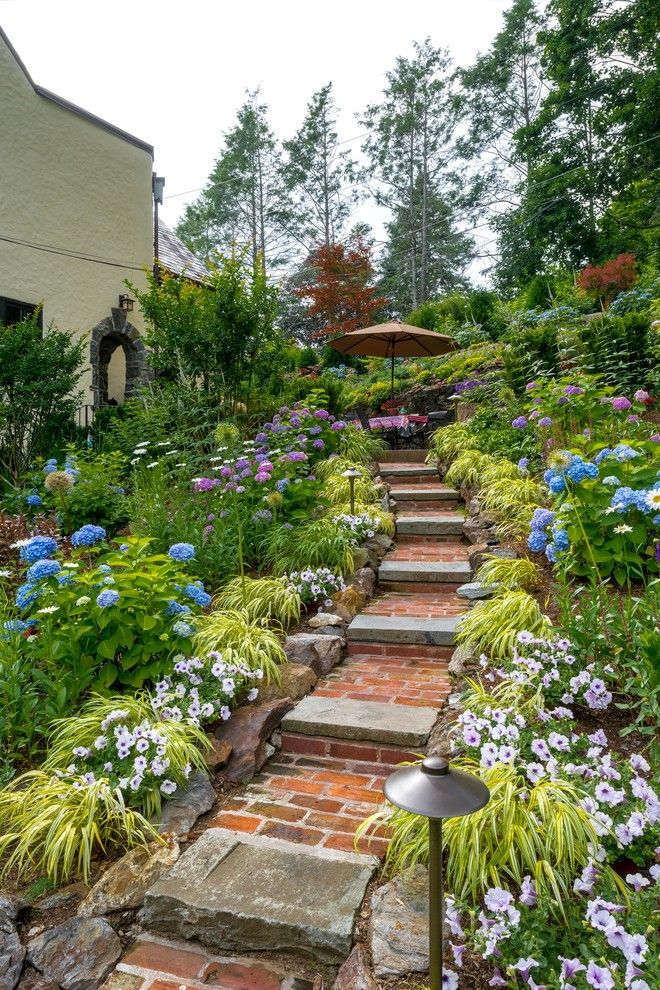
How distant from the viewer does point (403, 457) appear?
8133 millimetres

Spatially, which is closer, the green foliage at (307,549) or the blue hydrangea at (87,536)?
the blue hydrangea at (87,536)

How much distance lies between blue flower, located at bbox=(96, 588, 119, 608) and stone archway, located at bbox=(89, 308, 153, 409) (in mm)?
8365

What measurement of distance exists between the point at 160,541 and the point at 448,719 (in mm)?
2415

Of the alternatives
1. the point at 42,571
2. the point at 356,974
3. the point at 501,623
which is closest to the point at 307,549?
the point at 501,623

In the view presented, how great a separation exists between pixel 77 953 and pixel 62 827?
16.3 inches

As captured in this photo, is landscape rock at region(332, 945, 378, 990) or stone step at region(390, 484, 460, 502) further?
stone step at region(390, 484, 460, 502)

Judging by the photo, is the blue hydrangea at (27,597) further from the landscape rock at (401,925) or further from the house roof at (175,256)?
the house roof at (175,256)

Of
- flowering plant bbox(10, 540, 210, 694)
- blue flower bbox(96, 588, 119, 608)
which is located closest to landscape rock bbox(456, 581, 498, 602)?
flowering plant bbox(10, 540, 210, 694)

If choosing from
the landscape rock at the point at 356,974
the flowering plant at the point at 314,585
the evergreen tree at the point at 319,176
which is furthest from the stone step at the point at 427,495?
the evergreen tree at the point at 319,176

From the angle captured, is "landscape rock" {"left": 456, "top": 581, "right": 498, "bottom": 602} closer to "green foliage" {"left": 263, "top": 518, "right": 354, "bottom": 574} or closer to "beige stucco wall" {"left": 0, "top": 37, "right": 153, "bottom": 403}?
"green foliage" {"left": 263, "top": 518, "right": 354, "bottom": 574}

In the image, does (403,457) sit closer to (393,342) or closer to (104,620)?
(393,342)

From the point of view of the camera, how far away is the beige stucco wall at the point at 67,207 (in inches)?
355

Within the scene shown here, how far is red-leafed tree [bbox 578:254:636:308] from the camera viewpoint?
11.2 metres

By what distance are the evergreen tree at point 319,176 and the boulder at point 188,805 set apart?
75.7ft
